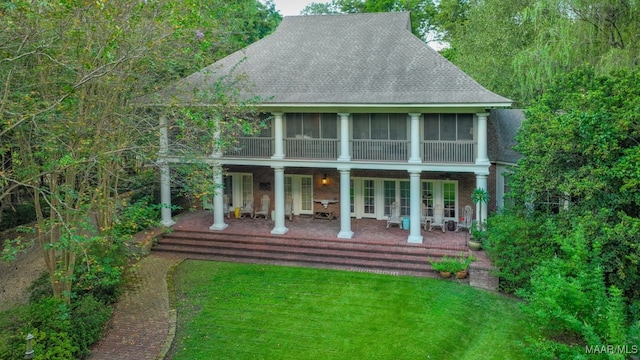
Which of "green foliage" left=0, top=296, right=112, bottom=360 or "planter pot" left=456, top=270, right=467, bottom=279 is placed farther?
"planter pot" left=456, top=270, right=467, bottom=279

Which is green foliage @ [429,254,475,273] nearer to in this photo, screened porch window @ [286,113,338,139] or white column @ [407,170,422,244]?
white column @ [407,170,422,244]

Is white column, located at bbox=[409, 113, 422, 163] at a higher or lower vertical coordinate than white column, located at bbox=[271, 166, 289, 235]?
higher

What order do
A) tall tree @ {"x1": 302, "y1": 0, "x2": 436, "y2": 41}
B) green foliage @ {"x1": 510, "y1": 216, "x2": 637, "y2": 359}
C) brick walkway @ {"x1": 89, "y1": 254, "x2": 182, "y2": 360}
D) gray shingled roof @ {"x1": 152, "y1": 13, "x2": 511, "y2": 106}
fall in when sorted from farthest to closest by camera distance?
tall tree @ {"x1": 302, "y1": 0, "x2": 436, "y2": 41}
gray shingled roof @ {"x1": 152, "y1": 13, "x2": 511, "y2": 106}
brick walkway @ {"x1": 89, "y1": 254, "x2": 182, "y2": 360}
green foliage @ {"x1": 510, "y1": 216, "x2": 637, "y2": 359}

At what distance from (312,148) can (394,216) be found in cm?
445

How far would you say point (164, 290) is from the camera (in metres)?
14.0

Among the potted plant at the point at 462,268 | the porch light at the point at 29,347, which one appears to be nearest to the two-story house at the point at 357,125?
the potted plant at the point at 462,268

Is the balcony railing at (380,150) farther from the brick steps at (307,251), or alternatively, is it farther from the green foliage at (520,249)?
the green foliage at (520,249)

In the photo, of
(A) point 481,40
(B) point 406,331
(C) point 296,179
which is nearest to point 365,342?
(B) point 406,331

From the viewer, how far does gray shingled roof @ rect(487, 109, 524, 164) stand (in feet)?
60.5

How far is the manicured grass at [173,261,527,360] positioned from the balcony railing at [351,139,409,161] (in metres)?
5.18

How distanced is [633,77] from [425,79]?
6.93 m

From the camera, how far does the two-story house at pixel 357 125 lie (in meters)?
16.8

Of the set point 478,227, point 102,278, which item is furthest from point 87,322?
point 478,227
